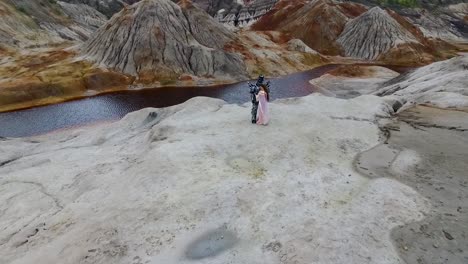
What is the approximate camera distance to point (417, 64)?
100 metres

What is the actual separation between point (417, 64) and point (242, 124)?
299 feet

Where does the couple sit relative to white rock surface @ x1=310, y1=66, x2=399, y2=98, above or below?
above

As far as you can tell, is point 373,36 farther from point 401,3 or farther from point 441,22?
point 401,3

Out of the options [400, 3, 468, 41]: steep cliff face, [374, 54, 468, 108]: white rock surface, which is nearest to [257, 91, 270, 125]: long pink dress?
[374, 54, 468, 108]: white rock surface

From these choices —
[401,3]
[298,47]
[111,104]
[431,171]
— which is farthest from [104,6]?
[431,171]

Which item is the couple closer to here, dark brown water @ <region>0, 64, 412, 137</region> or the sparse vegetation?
dark brown water @ <region>0, 64, 412, 137</region>

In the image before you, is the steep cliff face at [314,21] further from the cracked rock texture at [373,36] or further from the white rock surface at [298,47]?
the white rock surface at [298,47]

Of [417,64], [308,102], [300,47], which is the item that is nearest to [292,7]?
[300,47]

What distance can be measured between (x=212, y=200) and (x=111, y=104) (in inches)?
1880

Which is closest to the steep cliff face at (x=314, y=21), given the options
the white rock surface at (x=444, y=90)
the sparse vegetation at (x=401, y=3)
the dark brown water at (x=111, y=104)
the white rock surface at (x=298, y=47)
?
the white rock surface at (x=298, y=47)

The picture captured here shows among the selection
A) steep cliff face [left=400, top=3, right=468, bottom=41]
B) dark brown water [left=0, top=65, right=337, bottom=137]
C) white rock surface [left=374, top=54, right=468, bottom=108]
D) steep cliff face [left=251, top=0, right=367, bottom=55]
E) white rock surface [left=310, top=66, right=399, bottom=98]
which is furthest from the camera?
steep cliff face [left=400, top=3, right=468, bottom=41]

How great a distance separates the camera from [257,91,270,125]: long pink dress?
2247 cm

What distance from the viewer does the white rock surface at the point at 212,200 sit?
1288cm

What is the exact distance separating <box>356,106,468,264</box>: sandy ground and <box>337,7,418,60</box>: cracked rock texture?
8828 centimetres
